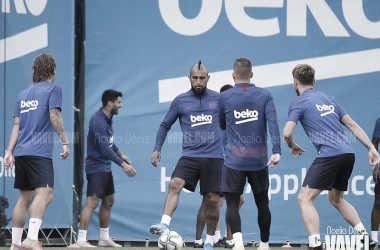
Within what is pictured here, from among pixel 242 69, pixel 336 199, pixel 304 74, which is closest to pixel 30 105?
pixel 242 69

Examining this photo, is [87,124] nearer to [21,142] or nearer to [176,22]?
[176,22]

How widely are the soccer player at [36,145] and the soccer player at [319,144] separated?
2608mm

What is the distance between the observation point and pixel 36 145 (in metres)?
7.46

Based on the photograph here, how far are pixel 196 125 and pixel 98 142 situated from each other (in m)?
2.25

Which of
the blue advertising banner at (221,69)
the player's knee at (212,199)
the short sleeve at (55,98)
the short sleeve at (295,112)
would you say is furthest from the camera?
the blue advertising banner at (221,69)

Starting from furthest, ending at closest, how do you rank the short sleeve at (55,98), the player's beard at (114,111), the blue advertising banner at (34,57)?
1. the player's beard at (114,111)
2. the blue advertising banner at (34,57)
3. the short sleeve at (55,98)

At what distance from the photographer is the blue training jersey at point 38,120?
746cm

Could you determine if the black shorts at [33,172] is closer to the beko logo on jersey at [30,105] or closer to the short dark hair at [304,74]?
the beko logo on jersey at [30,105]

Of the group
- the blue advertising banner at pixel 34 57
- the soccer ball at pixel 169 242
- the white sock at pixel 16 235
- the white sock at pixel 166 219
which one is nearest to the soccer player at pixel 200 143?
the white sock at pixel 166 219

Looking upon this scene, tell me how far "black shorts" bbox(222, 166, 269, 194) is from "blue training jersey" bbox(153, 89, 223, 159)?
116cm

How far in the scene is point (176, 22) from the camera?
10938 millimetres

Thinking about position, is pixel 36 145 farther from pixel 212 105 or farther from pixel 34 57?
pixel 34 57

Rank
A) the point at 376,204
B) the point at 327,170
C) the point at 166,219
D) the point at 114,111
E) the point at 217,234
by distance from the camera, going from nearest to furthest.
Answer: the point at 327,170 < the point at 166,219 < the point at 376,204 < the point at 217,234 < the point at 114,111

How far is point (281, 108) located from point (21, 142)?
476 centimetres
